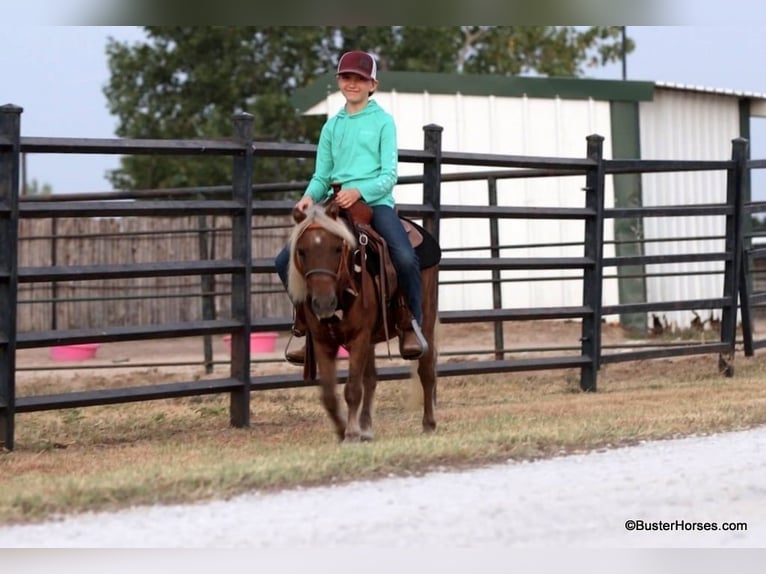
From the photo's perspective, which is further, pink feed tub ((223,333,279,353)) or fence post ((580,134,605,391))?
pink feed tub ((223,333,279,353))

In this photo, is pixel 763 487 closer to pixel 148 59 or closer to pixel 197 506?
pixel 197 506

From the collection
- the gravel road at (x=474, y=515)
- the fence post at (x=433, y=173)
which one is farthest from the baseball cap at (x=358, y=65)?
the gravel road at (x=474, y=515)

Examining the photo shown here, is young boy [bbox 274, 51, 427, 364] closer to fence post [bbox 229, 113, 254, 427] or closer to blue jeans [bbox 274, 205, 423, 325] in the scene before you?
blue jeans [bbox 274, 205, 423, 325]

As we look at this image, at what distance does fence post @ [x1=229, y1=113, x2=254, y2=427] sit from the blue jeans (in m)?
1.30

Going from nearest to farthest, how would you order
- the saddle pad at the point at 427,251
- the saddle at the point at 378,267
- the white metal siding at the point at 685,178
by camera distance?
1. the saddle at the point at 378,267
2. the saddle pad at the point at 427,251
3. the white metal siding at the point at 685,178

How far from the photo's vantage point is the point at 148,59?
3097 cm

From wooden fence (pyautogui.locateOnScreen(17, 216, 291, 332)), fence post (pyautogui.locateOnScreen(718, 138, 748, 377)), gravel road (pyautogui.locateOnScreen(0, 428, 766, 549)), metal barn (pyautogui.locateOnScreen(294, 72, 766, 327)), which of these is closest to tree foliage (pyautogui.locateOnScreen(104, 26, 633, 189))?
wooden fence (pyautogui.locateOnScreen(17, 216, 291, 332))

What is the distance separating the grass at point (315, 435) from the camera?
235 inches

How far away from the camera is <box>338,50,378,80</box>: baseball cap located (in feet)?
24.0

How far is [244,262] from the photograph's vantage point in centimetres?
879

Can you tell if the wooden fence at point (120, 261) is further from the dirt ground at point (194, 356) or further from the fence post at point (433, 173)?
the fence post at point (433, 173)

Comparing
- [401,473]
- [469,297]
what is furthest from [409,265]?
[469,297]

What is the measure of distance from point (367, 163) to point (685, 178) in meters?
10.7

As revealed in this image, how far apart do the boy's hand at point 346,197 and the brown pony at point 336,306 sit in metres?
0.10
